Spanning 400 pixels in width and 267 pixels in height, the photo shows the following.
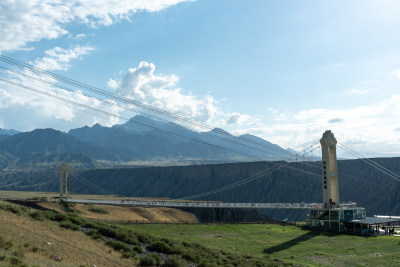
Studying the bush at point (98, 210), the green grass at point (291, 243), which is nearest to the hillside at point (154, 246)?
the green grass at point (291, 243)

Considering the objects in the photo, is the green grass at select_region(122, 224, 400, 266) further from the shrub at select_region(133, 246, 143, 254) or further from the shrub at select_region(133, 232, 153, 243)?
the shrub at select_region(133, 246, 143, 254)

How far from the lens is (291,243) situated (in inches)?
1534

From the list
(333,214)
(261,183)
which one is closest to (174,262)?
(333,214)

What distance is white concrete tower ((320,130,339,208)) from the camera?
177 feet

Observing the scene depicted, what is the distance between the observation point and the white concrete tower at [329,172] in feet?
177

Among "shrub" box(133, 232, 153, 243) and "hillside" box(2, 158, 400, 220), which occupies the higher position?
"hillside" box(2, 158, 400, 220)

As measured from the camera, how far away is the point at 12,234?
19469 mm

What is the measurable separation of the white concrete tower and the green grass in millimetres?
7805

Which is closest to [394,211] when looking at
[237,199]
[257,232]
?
[237,199]

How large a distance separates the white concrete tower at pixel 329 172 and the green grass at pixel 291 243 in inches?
307

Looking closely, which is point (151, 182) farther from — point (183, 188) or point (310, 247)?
point (310, 247)

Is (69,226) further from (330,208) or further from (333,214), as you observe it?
(330,208)

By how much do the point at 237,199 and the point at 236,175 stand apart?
15912 millimetres

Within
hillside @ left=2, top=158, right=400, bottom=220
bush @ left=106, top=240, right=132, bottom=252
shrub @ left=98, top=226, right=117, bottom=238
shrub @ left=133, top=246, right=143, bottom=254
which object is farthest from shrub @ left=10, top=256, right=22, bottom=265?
hillside @ left=2, top=158, right=400, bottom=220
